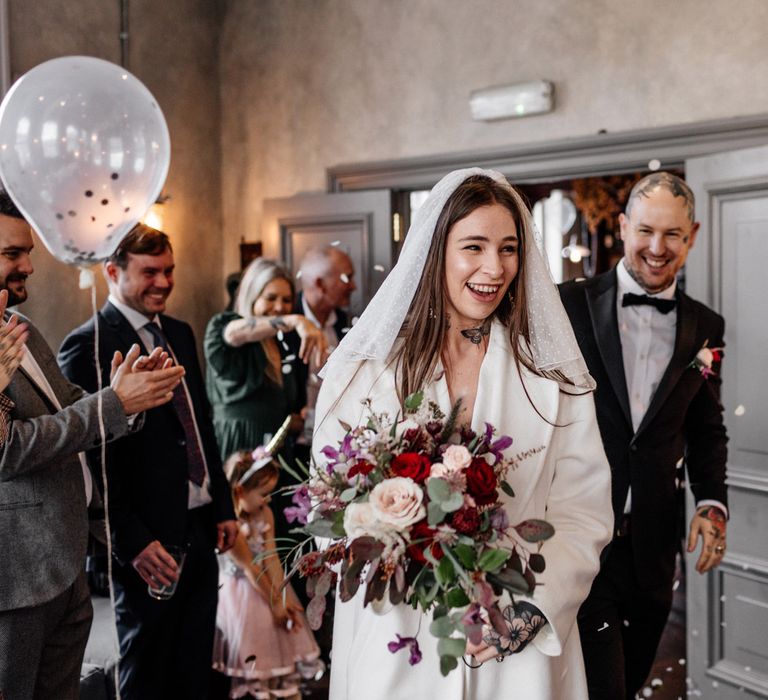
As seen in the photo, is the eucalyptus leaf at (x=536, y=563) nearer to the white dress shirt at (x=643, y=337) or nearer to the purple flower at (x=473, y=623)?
the purple flower at (x=473, y=623)

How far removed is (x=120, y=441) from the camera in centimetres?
276

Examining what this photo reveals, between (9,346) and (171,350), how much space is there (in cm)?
104

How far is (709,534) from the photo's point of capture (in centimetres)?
279

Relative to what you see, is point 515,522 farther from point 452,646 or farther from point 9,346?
point 9,346

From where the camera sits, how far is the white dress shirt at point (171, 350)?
2873 mm

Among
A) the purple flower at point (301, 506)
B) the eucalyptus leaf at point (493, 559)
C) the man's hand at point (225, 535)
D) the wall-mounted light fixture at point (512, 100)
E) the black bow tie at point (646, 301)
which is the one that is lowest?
the man's hand at point (225, 535)

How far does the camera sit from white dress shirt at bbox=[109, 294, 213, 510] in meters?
2.87

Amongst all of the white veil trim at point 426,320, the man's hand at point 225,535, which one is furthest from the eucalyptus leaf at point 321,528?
the man's hand at point 225,535

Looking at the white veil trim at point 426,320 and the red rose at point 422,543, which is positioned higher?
the white veil trim at point 426,320

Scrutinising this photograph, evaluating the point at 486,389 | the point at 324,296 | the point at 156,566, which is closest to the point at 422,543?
the point at 486,389

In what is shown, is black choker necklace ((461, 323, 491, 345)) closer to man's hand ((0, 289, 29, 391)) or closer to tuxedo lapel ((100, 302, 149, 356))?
man's hand ((0, 289, 29, 391))

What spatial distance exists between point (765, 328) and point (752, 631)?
125 cm

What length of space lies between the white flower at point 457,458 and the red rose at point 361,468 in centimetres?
14

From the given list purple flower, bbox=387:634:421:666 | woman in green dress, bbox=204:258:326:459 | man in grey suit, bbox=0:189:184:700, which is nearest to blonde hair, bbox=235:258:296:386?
woman in green dress, bbox=204:258:326:459
